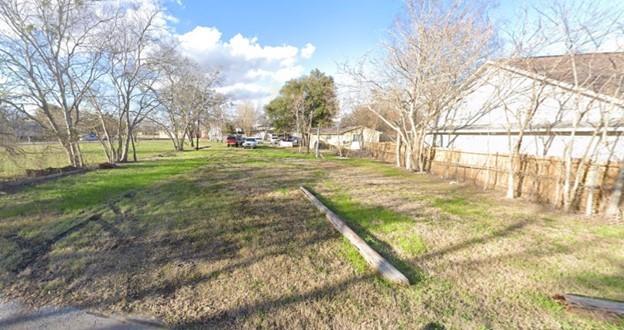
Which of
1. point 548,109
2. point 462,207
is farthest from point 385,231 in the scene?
point 548,109

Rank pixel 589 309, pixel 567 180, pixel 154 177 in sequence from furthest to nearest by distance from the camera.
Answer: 1. pixel 154 177
2. pixel 567 180
3. pixel 589 309

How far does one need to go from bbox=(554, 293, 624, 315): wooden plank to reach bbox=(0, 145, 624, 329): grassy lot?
0.10 m

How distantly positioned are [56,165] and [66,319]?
14.4 meters

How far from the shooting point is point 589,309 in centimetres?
274

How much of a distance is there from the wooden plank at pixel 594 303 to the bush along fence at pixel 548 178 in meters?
4.93

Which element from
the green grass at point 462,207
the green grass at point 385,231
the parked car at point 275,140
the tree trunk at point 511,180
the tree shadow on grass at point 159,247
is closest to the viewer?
the tree shadow on grass at point 159,247

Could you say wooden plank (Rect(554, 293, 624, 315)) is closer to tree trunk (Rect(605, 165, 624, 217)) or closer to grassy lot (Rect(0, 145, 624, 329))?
grassy lot (Rect(0, 145, 624, 329))

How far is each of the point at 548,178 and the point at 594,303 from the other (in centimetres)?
595

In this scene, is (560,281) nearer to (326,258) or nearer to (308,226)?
(326,258)

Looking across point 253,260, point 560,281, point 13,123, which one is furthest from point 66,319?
point 13,123

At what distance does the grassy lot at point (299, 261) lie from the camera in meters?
2.74

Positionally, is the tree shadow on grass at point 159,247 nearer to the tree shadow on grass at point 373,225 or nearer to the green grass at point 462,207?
the tree shadow on grass at point 373,225

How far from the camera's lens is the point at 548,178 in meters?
7.39

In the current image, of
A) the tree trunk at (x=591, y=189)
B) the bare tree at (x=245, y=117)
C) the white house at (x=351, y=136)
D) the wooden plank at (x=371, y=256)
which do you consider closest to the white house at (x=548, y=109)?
the tree trunk at (x=591, y=189)
